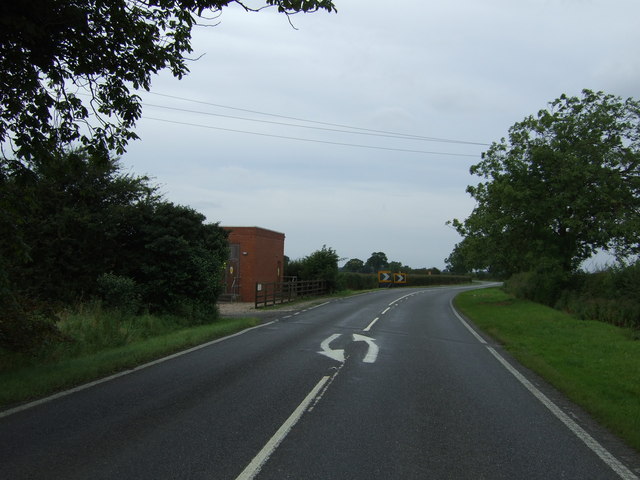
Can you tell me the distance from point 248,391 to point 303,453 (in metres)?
2.62

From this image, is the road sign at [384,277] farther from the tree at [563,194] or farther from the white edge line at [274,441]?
the white edge line at [274,441]

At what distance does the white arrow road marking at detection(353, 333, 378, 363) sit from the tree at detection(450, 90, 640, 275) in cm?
1532

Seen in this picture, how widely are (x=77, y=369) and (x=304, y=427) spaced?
449cm

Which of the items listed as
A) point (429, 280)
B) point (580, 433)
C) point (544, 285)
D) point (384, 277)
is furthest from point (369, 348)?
point (429, 280)

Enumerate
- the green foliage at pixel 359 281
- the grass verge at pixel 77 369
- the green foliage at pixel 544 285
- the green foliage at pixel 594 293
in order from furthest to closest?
the green foliage at pixel 359 281 < the green foliage at pixel 544 285 < the green foliage at pixel 594 293 < the grass verge at pixel 77 369

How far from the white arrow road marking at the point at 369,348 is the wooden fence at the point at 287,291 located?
13.5 meters

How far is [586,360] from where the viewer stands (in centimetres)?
1072

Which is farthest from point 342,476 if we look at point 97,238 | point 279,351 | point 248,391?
point 97,238

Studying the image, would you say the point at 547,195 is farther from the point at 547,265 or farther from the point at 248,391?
the point at 248,391

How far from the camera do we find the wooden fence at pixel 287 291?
28.1m

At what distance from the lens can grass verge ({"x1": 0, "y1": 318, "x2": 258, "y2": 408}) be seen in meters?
6.87

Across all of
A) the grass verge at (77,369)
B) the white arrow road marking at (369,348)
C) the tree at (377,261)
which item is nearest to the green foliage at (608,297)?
the white arrow road marking at (369,348)

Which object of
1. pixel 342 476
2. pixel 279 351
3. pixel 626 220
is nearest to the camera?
pixel 342 476

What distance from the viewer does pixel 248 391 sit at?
733cm
